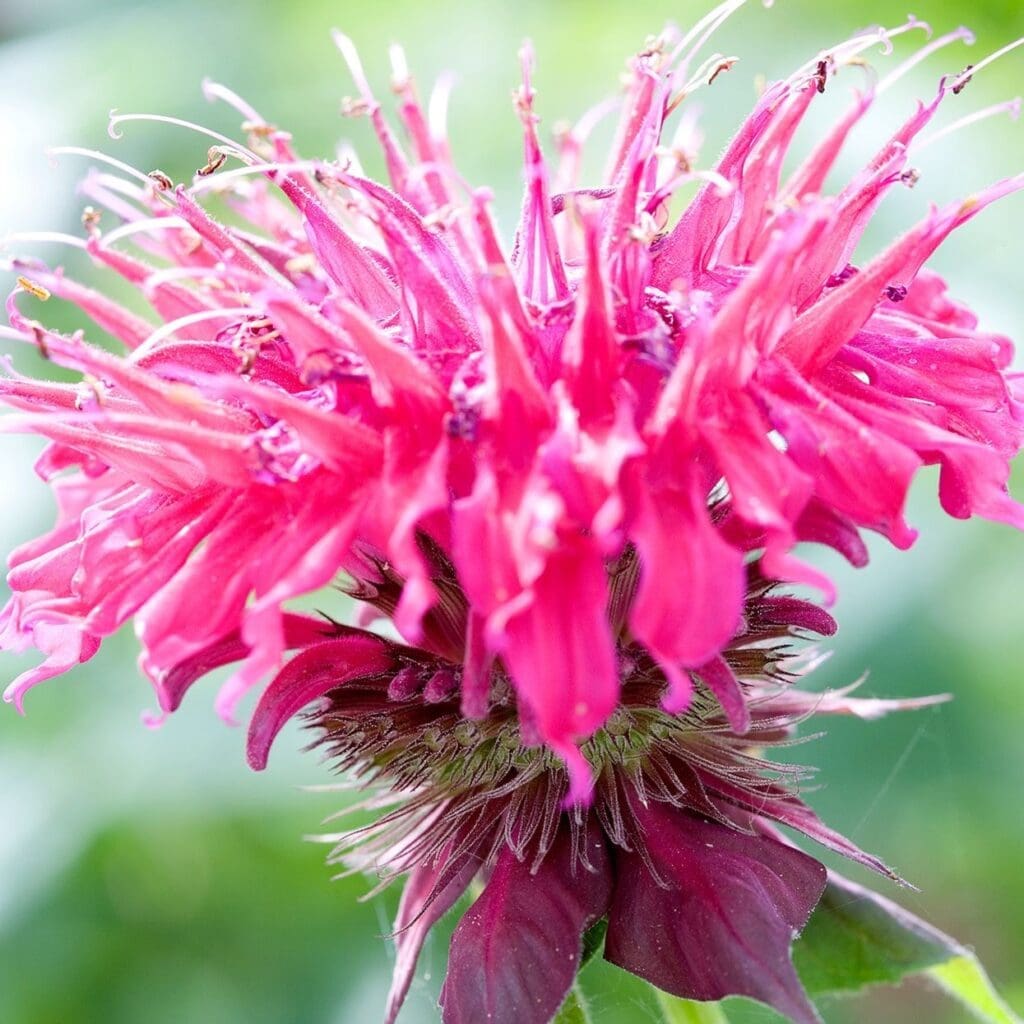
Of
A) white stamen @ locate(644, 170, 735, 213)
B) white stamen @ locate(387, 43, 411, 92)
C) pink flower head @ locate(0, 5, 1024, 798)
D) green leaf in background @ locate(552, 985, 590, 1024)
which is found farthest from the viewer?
white stamen @ locate(387, 43, 411, 92)

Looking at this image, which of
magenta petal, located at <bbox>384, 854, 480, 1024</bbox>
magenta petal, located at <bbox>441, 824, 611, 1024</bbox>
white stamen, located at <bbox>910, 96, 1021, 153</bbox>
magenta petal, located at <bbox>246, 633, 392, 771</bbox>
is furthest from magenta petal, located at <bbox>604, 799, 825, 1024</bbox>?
white stamen, located at <bbox>910, 96, 1021, 153</bbox>

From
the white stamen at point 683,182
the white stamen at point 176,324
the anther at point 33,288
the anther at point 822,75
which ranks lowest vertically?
the white stamen at point 683,182

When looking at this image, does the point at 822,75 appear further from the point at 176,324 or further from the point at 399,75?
the point at 176,324

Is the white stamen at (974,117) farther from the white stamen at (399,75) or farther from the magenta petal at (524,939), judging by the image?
the magenta petal at (524,939)

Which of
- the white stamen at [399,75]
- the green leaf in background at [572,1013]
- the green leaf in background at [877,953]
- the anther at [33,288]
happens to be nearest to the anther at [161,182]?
the anther at [33,288]

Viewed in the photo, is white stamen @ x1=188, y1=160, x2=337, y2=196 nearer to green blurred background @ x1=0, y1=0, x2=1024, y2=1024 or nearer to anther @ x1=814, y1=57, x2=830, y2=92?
anther @ x1=814, y1=57, x2=830, y2=92

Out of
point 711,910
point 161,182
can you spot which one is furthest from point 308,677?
point 161,182

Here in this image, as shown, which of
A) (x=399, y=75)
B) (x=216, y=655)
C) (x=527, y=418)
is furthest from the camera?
(x=399, y=75)
